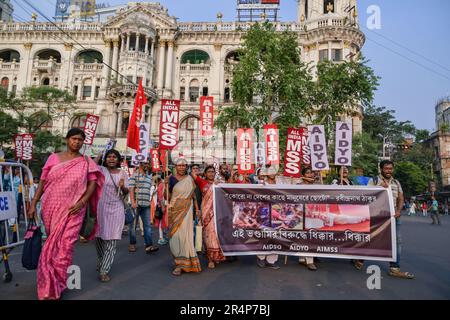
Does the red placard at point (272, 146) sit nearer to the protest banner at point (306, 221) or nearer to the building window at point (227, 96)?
the protest banner at point (306, 221)

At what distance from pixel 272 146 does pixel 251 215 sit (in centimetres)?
572

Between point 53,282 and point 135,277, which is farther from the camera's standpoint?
point 135,277

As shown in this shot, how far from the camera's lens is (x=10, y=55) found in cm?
3359

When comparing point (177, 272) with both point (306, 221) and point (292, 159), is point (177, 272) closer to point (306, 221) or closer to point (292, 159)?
point (306, 221)

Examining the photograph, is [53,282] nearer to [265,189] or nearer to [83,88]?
[265,189]

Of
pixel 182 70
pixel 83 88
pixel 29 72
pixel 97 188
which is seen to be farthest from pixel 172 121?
pixel 29 72

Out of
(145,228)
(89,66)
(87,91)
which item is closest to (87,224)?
(145,228)

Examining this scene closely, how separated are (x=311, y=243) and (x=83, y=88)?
107 ft

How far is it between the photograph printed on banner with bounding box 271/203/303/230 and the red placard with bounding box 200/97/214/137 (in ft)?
25.1

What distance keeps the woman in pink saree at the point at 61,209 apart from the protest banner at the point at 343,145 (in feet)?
17.4

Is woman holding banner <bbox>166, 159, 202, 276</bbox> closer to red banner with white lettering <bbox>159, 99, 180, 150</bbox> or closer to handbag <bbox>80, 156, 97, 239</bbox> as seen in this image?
handbag <bbox>80, 156, 97, 239</bbox>

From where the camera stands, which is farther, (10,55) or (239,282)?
(10,55)

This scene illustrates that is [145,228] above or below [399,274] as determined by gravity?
above

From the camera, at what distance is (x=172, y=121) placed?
7586 mm
